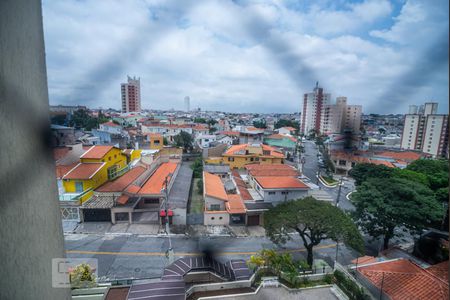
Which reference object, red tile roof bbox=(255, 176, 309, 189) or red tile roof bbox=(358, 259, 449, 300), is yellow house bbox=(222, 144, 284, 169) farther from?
red tile roof bbox=(358, 259, 449, 300)

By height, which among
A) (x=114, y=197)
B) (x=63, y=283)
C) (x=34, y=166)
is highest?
(x=34, y=166)

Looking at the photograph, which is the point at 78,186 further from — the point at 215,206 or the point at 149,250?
the point at 215,206

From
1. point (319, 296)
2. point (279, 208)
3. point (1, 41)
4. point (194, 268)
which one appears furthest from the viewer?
point (279, 208)

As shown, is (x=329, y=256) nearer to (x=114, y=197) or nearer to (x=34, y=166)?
(x=114, y=197)

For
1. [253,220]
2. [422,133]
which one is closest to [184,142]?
[253,220]

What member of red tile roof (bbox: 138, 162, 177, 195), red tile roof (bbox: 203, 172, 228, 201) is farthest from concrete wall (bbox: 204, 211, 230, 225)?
red tile roof (bbox: 138, 162, 177, 195)

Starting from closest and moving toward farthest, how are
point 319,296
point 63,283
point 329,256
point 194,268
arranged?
point 63,283 < point 319,296 < point 194,268 < point 329,256

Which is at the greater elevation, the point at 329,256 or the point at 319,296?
the point at 319,296

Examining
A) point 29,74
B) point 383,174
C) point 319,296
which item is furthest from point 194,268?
point 383,174

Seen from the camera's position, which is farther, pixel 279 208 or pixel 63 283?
pixel 279 208
